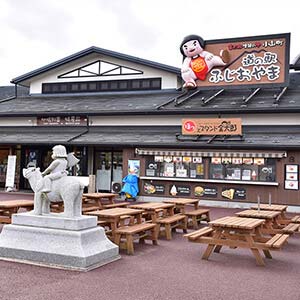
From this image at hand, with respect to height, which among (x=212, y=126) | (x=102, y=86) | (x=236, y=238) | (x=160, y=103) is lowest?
(x=236, y=238)

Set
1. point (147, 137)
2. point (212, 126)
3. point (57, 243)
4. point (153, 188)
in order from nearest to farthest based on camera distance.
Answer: point (57, 243) < point (212, 126) < point (153, 188) < point (147, 137)

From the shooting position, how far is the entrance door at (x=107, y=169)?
2025 cm

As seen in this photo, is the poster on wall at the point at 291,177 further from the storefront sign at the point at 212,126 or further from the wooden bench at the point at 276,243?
the wooden bench at the point at 276,243

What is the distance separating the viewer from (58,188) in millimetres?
7008

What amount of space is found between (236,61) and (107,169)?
312 inches

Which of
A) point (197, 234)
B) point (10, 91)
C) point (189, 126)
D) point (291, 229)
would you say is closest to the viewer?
point (197, 234)

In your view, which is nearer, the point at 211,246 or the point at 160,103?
the point at 211,246

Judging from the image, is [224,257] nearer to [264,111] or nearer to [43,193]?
[43,193]

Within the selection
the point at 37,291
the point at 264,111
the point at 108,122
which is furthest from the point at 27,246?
the point at 108,122

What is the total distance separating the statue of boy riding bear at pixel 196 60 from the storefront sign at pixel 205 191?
18.8 ft

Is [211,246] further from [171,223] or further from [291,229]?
[171,223]

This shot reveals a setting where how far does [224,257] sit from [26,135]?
15.4 metres

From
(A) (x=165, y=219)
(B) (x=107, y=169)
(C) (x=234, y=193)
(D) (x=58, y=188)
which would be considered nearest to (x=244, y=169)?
(C) (x=234, y=193)

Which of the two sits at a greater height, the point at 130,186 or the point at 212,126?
the point at 212,126
